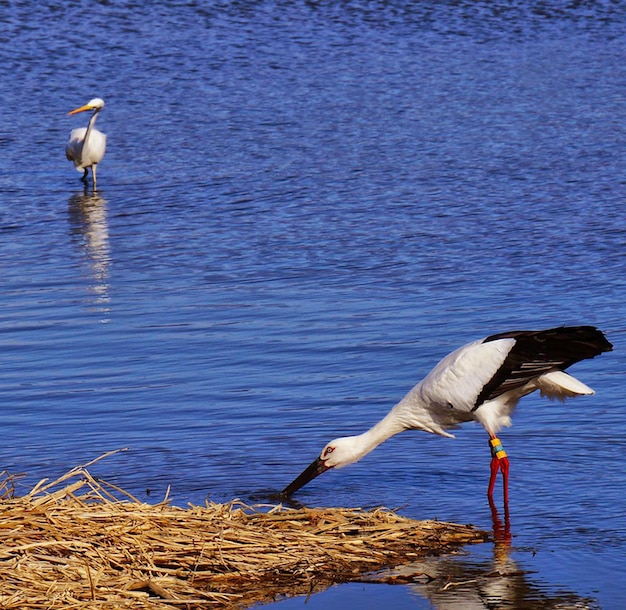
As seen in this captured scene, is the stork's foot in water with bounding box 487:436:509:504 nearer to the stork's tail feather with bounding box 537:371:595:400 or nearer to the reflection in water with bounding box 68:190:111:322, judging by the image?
the stork's tail feather with bounding box 537:371:595:400

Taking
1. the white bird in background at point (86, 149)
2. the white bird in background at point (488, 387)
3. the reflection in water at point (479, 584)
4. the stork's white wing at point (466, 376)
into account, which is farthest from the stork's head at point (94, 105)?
the reflection in water at point (479, 584)

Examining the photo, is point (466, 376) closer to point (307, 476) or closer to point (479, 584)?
point (307, 476)

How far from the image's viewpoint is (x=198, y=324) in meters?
11.2

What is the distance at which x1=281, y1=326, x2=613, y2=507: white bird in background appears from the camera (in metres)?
7.82

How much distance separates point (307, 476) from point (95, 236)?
275 inches

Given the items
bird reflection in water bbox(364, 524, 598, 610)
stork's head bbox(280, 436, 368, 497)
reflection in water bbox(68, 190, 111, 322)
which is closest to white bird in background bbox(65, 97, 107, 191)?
reflection in water bbox(68, 190, 111, 322)

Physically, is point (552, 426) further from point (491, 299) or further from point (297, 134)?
point (297, 134)

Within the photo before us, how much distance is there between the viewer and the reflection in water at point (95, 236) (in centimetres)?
1225

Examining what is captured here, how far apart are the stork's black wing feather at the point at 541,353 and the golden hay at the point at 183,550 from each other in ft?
3.38

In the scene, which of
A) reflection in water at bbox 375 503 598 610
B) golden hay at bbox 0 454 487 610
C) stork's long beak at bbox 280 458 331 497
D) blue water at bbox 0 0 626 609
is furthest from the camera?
blue water at bbox 0 0 626 609

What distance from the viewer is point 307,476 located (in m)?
7.98

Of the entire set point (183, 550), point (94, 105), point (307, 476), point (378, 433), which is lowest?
point (94, 105)

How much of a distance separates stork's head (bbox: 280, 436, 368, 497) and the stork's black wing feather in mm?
719

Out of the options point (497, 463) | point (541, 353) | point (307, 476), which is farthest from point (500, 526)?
point (307, 476)
